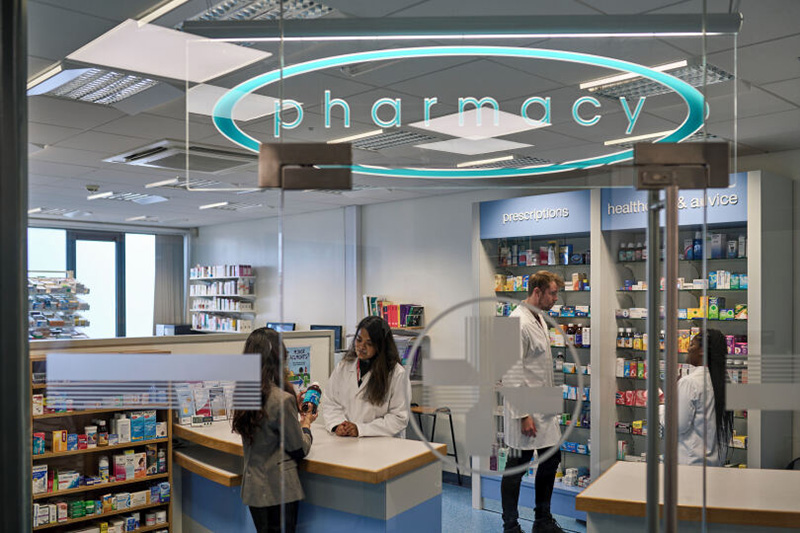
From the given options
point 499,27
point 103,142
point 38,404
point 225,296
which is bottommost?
point 38,404

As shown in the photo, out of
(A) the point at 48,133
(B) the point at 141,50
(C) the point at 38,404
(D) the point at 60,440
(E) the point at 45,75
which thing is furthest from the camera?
(A) the point at 48,133

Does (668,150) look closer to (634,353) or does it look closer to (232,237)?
(634,353)

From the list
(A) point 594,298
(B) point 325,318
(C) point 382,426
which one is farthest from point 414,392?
(A) point 594,298

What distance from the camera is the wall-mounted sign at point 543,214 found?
1.69m

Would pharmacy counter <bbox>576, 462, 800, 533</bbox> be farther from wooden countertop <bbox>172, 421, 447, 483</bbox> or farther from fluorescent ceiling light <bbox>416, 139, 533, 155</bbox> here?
fluorescent ceiling light <bbox>416, 139, 533, 155</bbox>

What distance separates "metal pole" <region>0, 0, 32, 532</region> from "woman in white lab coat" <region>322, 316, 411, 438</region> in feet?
2.91

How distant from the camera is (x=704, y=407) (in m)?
1.72

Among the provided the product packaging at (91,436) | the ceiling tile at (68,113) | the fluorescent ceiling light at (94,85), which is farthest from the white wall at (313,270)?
the ceiling tile at (68,113)

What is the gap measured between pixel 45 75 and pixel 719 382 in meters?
3.68

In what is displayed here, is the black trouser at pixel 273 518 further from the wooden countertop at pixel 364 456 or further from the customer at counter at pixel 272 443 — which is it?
the wooden countertop at pixel 364 456

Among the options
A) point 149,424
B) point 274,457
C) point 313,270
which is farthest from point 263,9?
point 274,457

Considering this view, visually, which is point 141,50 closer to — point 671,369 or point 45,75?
point 45,75

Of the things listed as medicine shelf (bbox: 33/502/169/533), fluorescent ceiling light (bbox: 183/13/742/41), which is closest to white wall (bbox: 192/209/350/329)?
fluorescent ceiling light (bbox: 183/13/742/41)

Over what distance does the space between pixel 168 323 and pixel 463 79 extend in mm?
2220
